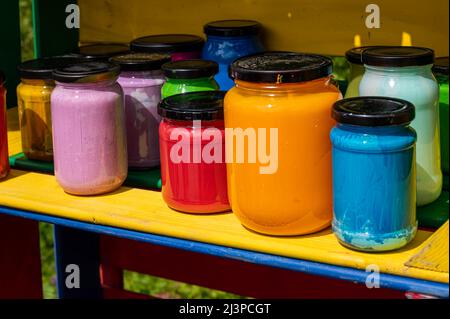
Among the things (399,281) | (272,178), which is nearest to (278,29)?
(272,178)

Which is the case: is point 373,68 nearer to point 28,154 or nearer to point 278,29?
point 278,29

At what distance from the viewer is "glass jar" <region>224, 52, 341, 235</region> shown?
1.22m

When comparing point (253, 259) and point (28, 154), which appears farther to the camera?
point (28, 154)

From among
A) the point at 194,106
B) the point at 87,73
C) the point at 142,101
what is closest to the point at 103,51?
the point at 142,101

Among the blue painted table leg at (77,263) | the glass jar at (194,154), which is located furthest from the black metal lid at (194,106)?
the blue painted table leg at (77,263)

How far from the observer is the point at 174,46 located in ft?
5.68

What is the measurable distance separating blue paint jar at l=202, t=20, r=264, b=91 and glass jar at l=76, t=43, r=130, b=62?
191 millimetres

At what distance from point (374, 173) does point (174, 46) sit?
690 millimetres

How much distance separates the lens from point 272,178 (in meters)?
1.26

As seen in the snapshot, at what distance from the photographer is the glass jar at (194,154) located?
1.34m

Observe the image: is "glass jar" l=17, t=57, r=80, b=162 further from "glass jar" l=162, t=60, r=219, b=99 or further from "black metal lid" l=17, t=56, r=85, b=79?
"glass jar" l=162, t=60, r=219, b=99

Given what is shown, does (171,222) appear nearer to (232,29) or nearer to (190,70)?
(190,70)

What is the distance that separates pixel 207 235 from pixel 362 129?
312mm
